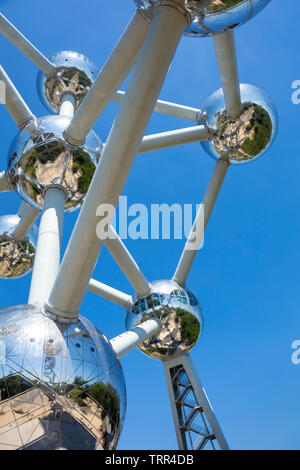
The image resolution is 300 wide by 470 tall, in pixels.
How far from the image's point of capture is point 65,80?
8.80 metres

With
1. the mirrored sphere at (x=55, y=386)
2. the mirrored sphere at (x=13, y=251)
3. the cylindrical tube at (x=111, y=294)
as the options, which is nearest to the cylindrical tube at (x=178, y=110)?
the mirrored sphere at (x=13, y=251)

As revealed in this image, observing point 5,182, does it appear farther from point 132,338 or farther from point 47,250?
point 132,338

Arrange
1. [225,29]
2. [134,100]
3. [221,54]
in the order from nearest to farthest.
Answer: [134,100], [225,29], [221,54]

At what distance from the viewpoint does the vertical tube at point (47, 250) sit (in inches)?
174

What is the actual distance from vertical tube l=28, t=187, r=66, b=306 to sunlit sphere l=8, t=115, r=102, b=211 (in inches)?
11.2

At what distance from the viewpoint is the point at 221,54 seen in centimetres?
611

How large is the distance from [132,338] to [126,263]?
1635mm

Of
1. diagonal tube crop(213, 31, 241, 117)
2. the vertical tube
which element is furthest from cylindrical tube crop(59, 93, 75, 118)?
diagonal tube crop(213, 31, 241, 117)

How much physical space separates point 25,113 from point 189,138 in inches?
104

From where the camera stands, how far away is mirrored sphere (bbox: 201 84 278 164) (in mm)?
7777

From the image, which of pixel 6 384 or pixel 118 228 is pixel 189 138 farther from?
pixel 6 384

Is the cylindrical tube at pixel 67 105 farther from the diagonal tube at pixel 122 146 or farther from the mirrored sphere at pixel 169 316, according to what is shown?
the diagonal tube at pixel 122 146

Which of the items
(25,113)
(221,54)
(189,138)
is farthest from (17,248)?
(221,54)

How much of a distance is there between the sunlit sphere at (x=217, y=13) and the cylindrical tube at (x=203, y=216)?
3.88 metres
